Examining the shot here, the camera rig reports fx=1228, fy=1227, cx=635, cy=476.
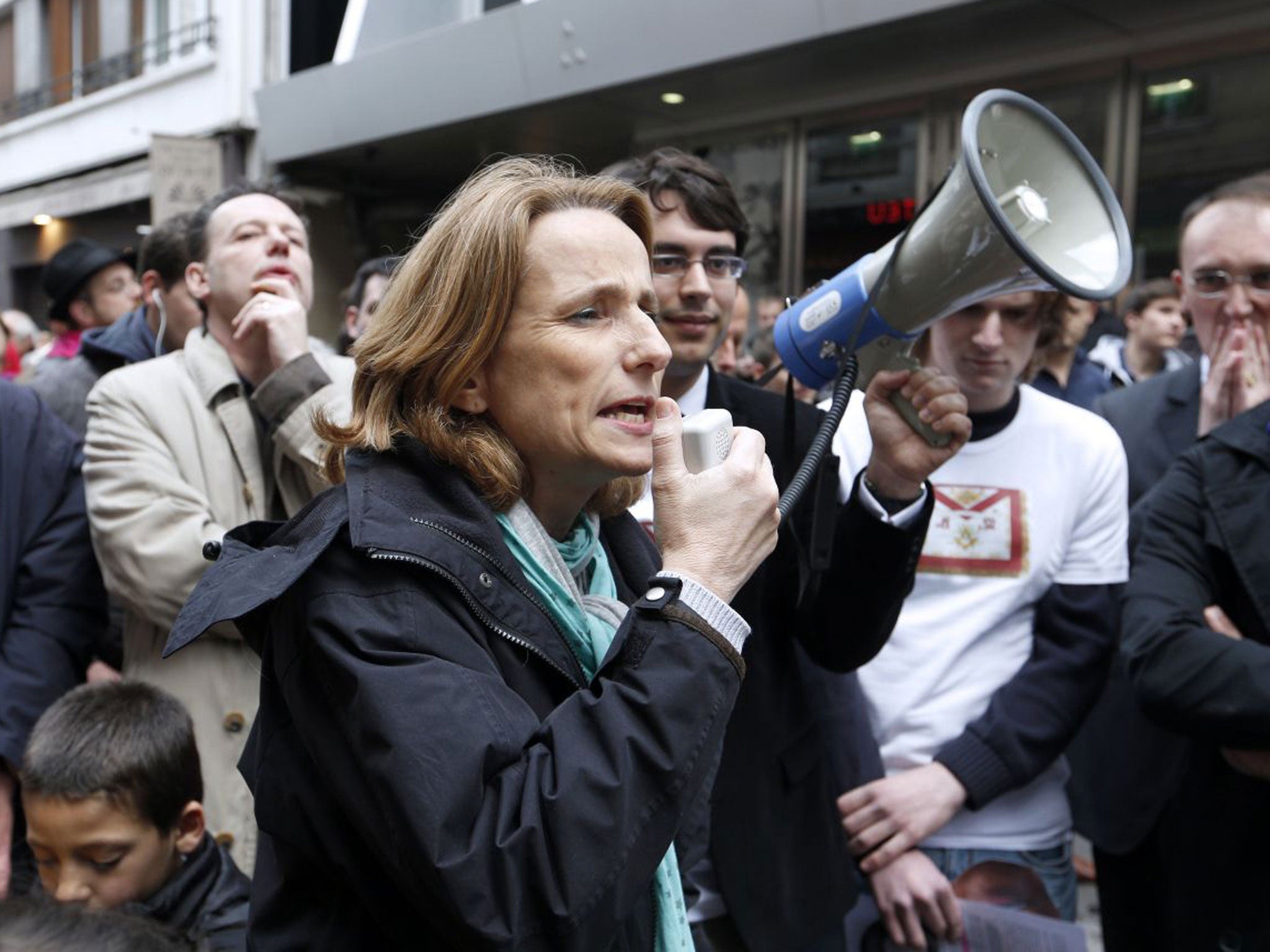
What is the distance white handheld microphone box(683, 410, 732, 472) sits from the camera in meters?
1.59

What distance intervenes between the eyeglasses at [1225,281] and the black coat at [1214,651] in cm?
50

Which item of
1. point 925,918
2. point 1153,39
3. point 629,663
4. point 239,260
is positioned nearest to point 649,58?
point 1153,39

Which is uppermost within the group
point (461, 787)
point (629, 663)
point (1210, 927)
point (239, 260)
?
point (239, 260)

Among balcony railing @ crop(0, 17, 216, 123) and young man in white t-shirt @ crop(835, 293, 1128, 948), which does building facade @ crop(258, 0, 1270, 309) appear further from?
young man in white t-shirt @ crop(835, 293, 1128, 948)

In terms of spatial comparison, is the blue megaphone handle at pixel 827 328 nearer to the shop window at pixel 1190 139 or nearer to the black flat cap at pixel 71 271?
the black flat cap at pixel 71 271

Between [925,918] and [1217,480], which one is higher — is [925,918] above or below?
below

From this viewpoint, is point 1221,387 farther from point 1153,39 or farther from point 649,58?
point 649,58

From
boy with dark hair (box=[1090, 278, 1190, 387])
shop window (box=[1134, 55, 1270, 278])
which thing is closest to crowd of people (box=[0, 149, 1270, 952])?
boy with dark hair (box=[1090, 278, 1190, 387])

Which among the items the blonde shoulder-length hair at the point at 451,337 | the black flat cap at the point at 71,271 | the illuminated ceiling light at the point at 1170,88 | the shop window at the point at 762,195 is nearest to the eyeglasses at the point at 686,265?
the blonde shoulder-length hair at the point at 451,337

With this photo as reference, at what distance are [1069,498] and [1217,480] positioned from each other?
0.92ft

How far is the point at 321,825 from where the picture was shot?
1401 mm

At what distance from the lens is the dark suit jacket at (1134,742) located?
2.66 meters

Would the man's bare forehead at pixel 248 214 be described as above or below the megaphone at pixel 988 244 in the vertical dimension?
above

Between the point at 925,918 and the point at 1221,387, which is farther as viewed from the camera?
the point at 1221,387
